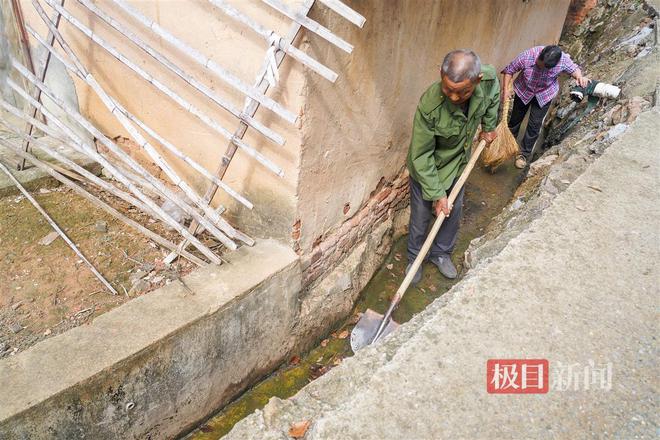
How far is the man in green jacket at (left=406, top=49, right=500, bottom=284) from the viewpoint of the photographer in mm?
2748

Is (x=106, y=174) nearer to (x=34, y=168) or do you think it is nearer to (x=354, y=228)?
(x=34, y=168)

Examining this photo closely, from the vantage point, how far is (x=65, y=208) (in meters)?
3.34

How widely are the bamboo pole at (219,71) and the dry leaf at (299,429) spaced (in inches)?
55.6

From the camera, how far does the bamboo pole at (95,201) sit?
2.93 metres

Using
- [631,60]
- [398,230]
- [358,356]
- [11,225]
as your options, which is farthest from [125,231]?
[631,60]

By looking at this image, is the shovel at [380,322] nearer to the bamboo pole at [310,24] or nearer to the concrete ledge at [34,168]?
the bamboo pole at [310,24]

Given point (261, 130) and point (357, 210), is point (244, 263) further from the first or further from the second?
point (357, 210)

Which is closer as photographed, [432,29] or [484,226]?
[432,29]

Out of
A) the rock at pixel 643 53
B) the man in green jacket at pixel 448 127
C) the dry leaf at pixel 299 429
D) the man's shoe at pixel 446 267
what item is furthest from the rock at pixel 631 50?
the dry leaf at pixel 299 429

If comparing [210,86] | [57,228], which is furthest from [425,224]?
[57,228]

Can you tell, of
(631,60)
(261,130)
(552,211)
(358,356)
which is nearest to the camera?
(358,356)

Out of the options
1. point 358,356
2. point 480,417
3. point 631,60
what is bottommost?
point 358,356

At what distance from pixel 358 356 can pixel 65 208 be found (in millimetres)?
2522

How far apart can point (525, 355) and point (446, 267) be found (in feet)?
6.94
